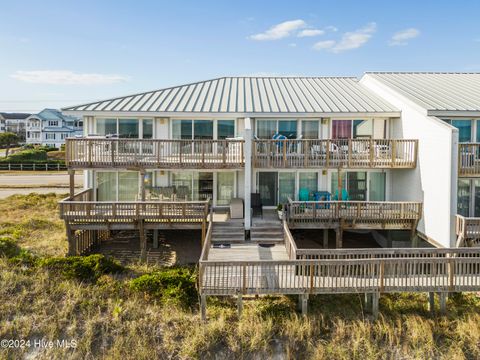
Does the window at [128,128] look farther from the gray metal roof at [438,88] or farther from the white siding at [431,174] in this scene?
the gray metal roof at [438,88]

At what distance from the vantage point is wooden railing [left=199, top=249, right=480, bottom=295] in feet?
31.3

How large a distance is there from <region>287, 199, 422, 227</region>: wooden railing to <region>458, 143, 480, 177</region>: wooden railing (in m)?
2.15

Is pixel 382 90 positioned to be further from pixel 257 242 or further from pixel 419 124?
pixel 257 242

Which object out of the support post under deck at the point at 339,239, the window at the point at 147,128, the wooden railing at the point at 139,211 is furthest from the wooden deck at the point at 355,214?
the window at the point at 147,128

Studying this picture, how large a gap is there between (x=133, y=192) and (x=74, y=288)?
6589 millimetres

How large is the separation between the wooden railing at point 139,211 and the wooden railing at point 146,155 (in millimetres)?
1726

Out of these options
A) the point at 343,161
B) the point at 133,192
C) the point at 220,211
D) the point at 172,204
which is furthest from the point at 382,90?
the point at 133,192

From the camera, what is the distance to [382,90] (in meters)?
18.4

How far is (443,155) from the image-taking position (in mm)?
12664

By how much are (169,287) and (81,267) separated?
11.3ft

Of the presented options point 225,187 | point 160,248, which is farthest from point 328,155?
point 160,248

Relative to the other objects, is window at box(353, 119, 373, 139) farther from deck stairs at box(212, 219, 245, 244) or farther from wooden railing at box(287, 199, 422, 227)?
deck stairs at box(212, 219, 245, 244)

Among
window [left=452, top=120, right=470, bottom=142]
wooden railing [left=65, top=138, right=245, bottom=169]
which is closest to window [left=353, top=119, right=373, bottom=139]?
window [left=452, top=120, right=470, bottom=142]

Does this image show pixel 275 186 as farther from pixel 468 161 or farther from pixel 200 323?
pixel 200 323
